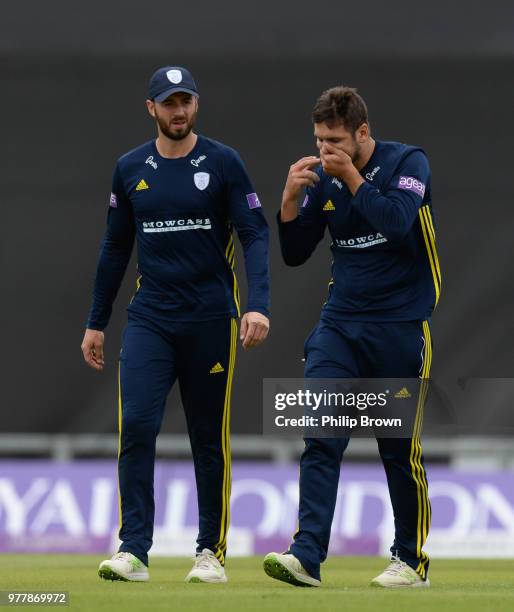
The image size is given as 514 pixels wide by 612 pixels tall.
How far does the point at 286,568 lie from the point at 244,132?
16.3 feet

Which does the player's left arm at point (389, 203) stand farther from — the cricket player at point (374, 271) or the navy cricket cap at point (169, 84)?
the navy cricket cap at point (169, 84)

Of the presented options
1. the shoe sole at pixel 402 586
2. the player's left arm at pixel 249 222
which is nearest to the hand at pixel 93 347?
the player's left arm at pixel 249 222

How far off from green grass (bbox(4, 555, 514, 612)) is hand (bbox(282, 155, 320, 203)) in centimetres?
133

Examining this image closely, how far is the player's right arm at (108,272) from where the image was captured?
5859 millimetres

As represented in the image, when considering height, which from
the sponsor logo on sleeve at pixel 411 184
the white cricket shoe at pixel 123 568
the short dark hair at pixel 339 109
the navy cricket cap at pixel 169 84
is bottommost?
the white cricket shoe at pixel 123 568

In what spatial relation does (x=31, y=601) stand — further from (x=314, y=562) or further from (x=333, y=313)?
(x=333, y=313)

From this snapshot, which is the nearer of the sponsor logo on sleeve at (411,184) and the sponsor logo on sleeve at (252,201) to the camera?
the sponsor logo on sleeve at (411,184)

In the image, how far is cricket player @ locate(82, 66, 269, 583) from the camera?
5570mm

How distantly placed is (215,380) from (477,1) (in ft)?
14.9

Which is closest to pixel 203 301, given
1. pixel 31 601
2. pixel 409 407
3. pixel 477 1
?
pixel 409 407

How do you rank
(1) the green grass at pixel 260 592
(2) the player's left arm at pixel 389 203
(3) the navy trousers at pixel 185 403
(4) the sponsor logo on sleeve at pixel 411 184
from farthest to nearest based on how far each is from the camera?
(3) the navy trousers at pixel 185 403 < (4) the sponsor logo on sleeve at pixel 411 184 < (2) the player's left arm at pixel 389 203 < (1) the green grass at pixel 260 592

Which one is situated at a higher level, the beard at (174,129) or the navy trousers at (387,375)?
the beard at (174,129)

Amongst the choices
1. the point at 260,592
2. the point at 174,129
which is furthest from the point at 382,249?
the point at 260,592

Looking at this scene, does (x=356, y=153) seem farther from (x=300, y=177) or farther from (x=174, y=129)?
(x=174, y=129)
